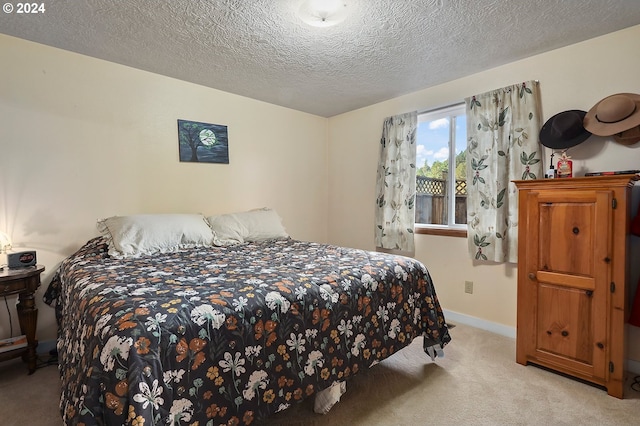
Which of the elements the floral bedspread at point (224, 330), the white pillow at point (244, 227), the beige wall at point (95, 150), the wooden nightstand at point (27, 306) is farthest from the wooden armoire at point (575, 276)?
the wooden nightstand at point (27, 306)

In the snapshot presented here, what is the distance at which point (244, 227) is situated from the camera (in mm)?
2830

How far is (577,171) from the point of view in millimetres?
2242

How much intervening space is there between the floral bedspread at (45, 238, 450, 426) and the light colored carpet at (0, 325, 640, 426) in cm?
22

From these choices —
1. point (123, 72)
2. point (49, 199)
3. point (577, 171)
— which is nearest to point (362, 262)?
point (577, 171)

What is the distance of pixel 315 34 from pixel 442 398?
2.40 meters

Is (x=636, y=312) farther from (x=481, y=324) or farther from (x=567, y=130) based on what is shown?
(x=567, y=130)

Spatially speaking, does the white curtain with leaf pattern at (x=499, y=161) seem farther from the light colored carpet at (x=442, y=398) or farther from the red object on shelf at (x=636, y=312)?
the light colored carpet at (x=442, y=398)

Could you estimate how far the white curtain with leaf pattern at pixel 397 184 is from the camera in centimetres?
318

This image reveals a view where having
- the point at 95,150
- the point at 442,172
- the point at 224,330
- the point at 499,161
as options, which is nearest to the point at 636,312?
the point at 499,161

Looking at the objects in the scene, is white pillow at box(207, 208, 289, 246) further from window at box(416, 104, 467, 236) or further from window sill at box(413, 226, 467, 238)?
window at box(416, 104, 467, 236)

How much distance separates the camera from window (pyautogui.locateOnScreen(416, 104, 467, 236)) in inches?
117

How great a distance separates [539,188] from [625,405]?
1.28 metres

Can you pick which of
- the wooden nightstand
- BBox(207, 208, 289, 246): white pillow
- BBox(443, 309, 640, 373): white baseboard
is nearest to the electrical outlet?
BBox(443, 309, 640, 373): white baseboard

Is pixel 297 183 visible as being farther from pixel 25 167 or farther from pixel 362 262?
pixel 25 167
